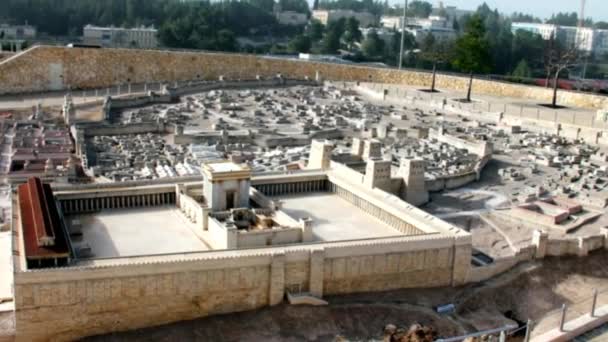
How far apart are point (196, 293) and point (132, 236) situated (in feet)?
14.2

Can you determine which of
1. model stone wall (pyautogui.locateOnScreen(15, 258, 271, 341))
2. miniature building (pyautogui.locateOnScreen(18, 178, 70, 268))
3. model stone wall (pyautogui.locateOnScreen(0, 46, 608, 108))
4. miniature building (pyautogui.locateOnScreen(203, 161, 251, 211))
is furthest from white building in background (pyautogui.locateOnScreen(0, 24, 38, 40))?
model stone wall (pyautogui.locateOnScreen(15, 258, 271, 341))

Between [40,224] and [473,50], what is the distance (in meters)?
50.5

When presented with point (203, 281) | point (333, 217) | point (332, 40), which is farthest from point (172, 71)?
point (203, 281)

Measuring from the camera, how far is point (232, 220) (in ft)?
84.1

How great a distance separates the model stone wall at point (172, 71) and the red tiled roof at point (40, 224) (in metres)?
40.9

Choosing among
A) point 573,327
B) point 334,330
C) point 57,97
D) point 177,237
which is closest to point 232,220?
point 177,237

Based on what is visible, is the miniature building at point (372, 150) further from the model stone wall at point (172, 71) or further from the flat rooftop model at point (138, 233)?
the model stone wall at point (172, 71)

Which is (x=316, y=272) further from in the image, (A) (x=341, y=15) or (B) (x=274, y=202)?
(A) (x=341, y=15)

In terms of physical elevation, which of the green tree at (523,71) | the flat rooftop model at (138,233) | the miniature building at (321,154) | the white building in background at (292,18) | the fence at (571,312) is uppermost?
the white building in background at (292,18)

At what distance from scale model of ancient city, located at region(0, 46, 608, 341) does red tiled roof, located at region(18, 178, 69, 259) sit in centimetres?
8

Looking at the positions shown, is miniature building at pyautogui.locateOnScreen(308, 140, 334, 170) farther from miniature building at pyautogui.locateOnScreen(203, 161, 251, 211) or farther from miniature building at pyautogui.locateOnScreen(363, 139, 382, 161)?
miniature building at pyautogui.locateOnScreen(203, 161, 251, 211)

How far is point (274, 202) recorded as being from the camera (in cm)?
2758

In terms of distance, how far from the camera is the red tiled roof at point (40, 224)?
21.0 m

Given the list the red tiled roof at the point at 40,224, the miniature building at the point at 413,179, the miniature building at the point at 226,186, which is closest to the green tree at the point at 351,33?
the miniature building at the point at 413,179
